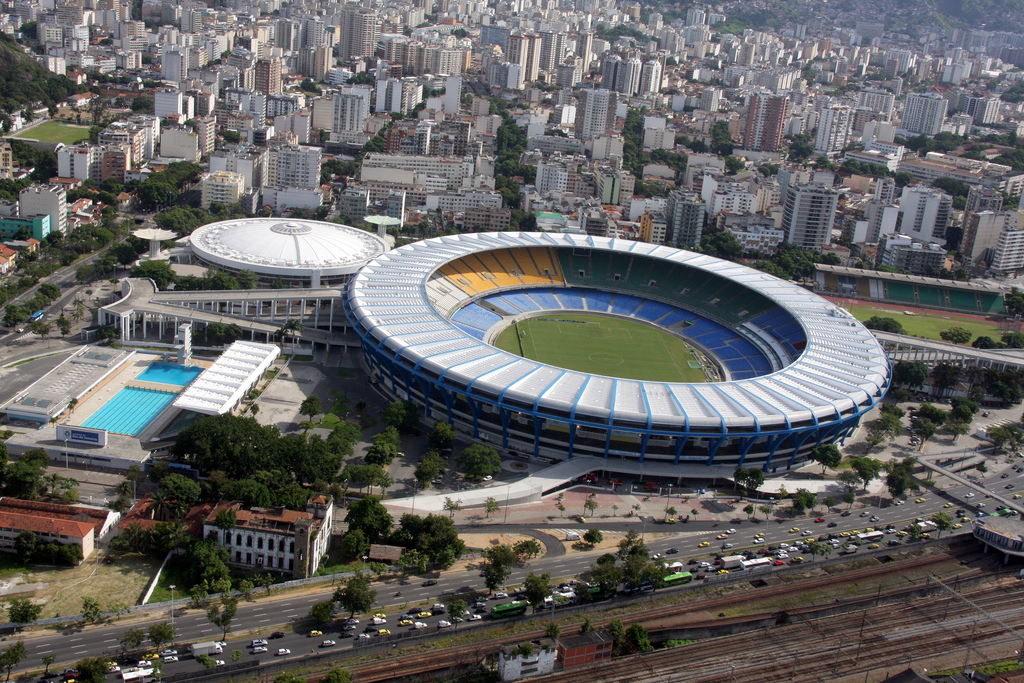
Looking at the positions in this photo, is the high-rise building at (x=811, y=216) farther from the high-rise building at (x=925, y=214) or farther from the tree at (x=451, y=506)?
the tree at (x=451, y=506)

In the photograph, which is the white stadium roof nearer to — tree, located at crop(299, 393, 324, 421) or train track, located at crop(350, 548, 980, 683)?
tree, located at crop(299, 393, 324, 421)

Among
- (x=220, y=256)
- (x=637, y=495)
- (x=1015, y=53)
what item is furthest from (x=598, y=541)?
(x=1015, y=53)

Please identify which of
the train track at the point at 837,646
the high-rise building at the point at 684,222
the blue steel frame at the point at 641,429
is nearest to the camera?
the train track at the point at 837,646

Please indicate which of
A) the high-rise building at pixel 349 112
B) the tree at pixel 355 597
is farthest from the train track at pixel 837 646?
the high-rise building at pixel 349 112

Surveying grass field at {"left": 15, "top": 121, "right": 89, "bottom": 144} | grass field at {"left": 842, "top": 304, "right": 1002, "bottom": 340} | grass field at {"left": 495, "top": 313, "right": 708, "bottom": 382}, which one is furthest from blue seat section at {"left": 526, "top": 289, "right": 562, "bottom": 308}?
grass field at {"left": 15, "top": 121, "right": 89, "bottom": 144}

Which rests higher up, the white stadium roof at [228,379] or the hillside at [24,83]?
the hillside at [24,83]

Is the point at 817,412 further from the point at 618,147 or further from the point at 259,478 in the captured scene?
the point at 618,147

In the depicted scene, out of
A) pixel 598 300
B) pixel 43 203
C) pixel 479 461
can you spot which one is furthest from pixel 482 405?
pixel 43 203
